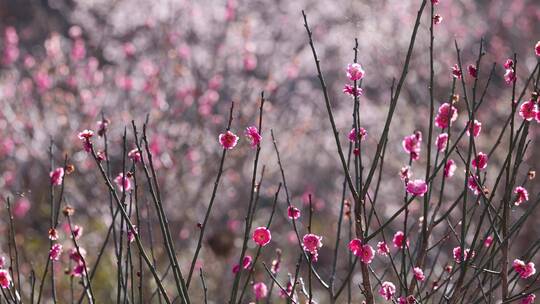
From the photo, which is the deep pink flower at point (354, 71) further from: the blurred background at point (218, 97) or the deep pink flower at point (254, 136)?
the blurred background at point (218, 97)

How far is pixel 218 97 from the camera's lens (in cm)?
904

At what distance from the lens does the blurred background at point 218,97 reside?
340 inches

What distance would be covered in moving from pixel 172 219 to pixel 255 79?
2025 millimetres

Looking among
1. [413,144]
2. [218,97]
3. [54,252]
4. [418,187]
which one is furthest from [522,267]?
[218,97]

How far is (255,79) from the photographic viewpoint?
9.58 meters

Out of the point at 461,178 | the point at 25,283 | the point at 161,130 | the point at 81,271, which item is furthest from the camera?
the point at 461,178

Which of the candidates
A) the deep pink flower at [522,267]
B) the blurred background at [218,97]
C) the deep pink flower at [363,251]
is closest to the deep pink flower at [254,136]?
the deep pink flower at [363,251]

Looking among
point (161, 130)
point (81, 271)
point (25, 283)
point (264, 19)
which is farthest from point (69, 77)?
point (81, 271)

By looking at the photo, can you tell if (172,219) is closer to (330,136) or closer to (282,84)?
(282,84)

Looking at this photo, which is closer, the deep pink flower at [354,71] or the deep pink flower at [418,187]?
the deep pink flower at [418,187]

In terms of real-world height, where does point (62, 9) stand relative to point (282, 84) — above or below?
above

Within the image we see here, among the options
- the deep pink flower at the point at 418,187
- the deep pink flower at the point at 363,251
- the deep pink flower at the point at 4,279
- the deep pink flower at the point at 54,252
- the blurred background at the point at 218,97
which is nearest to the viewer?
the deep pink flower at the point at 418,187

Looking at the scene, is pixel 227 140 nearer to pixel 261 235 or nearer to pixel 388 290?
pixel 261 235

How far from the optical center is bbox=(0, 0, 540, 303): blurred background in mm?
8641
